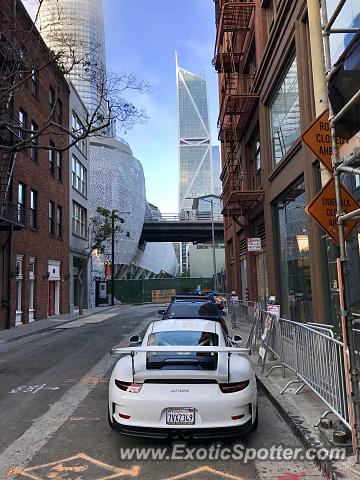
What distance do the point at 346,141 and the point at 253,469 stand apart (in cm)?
355

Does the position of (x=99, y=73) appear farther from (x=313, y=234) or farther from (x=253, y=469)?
(x=253, y=469)

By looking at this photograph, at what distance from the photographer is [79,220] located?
39719 mm

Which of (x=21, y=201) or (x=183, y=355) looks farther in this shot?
(x=21, y=201)

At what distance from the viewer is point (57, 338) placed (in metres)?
18.2

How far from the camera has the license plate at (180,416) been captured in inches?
203

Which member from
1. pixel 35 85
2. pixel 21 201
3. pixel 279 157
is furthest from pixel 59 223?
pixel 279 157

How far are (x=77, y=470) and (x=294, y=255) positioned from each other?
10800mm

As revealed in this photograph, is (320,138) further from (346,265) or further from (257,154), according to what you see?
(257,154)

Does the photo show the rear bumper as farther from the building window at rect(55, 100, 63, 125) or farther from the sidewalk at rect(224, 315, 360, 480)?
the building window at rect(55, 100, 63, 125)

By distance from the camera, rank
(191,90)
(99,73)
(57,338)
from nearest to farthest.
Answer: (99,73), (57,338), (191,90)

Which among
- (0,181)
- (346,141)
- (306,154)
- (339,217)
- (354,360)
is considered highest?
(0,181)

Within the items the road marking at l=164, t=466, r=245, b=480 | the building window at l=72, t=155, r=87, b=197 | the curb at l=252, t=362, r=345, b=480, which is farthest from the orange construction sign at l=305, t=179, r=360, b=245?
the building window at l=72, t=155, r=87, b=197

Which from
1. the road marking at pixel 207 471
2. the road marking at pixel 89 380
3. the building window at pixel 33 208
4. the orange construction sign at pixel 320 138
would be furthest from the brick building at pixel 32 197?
the road marking at pixel 207 471

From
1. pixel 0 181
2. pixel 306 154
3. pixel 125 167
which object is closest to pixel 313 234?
pixel 306 154
